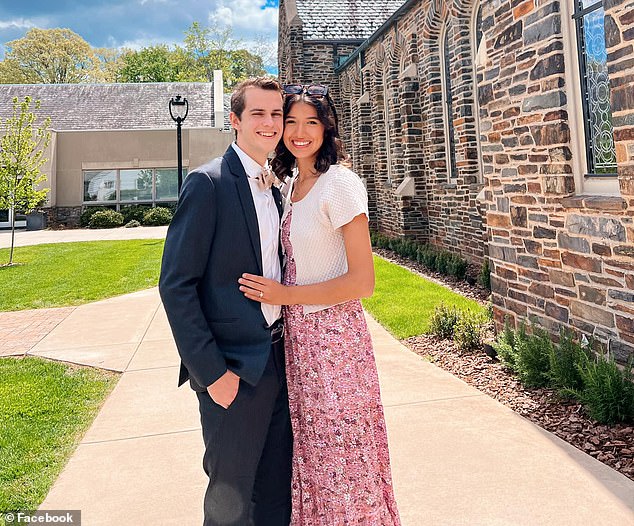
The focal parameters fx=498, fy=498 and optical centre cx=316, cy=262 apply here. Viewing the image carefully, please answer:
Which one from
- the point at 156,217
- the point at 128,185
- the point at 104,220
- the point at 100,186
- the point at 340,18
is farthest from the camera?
the point at 128,185

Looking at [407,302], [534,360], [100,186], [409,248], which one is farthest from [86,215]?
[534,360]

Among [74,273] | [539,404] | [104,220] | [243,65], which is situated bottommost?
[539,404]

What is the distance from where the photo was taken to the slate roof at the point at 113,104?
1142 inches

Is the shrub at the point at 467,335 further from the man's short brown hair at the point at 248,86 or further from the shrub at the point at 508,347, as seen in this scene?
the man's short brown hair at the point at 248,86

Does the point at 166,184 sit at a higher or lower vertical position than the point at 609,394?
higher

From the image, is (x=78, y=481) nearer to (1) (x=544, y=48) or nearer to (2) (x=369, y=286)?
(2) (x=369, y=286)

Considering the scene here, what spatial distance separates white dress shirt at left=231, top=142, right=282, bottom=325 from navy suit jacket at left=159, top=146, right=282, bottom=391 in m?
0.05

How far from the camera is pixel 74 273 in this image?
1220 centimetres

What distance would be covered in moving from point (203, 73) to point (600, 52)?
150 feet

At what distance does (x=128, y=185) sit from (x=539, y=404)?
2822 centimetres

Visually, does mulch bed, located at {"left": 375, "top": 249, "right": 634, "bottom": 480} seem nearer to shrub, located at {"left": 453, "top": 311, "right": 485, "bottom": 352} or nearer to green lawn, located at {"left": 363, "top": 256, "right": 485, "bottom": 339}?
shrub, located at {"left": 453, "top": 311, "right": 485, "bottom": 352}

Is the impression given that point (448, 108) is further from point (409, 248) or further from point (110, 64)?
point (110, 64)

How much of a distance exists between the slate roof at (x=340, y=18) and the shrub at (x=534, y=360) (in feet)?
61.8

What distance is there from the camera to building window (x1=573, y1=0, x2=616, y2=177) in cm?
425
